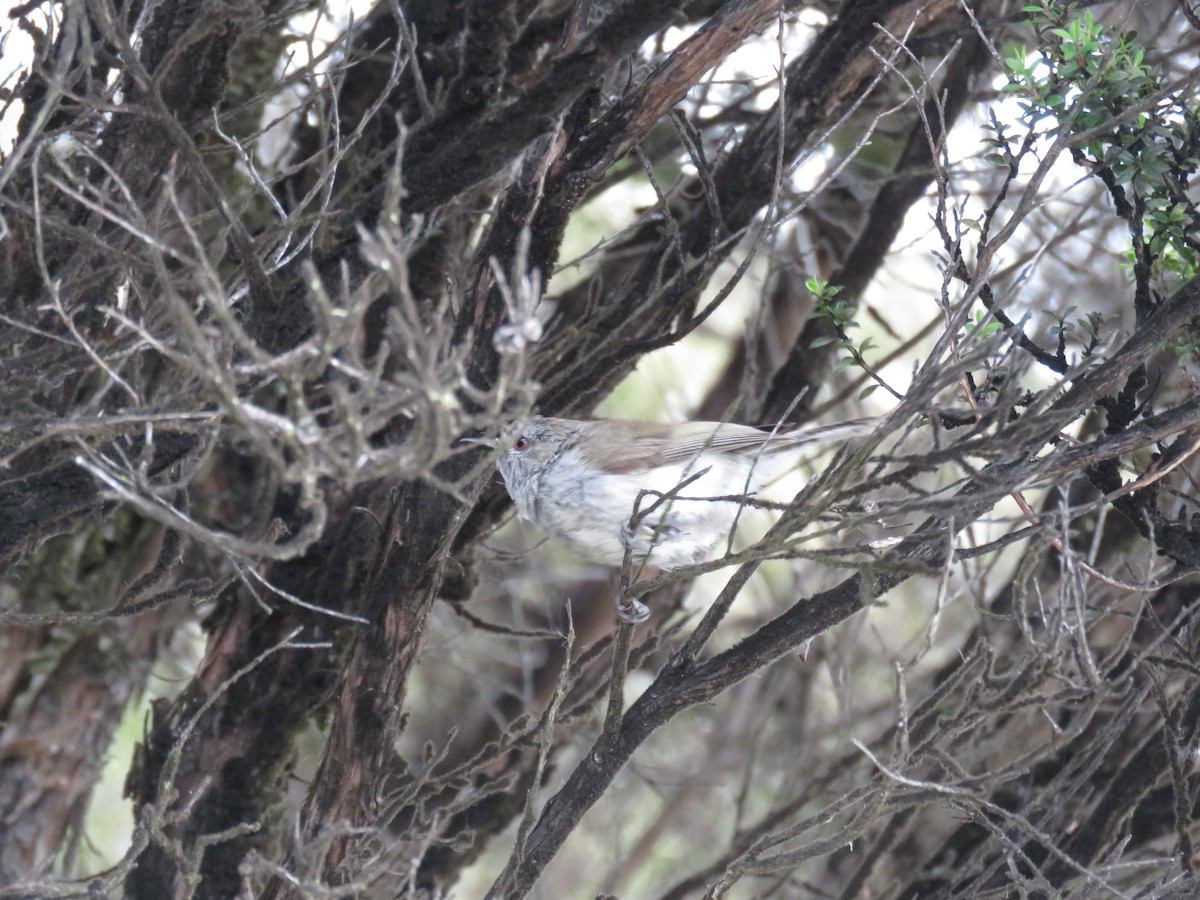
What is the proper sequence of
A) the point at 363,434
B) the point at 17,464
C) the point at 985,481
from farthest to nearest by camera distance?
the point at 17,464
the point at 985,481
the point at 363,434

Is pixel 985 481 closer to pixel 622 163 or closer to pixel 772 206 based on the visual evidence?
pixel 772 206

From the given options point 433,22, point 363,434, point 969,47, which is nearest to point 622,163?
point 433,22

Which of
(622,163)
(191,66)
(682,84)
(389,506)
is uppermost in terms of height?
(622,163)

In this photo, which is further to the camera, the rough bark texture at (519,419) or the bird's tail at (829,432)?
the bird's tail at (829,432)

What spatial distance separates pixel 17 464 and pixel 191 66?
1392 millimetres

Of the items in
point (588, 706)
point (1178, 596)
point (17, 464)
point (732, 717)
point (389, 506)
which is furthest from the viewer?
point (732, 717)

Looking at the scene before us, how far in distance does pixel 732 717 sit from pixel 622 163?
13.2ft

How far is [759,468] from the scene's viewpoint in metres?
5.12

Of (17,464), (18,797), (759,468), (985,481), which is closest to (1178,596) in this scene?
(759,468)

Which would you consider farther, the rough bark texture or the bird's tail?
the bird's tail

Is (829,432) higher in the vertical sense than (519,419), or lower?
higher

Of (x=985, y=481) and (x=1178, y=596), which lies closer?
(x=985, y=481)

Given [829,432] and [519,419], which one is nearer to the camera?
[519,419]

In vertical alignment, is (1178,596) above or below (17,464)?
below
